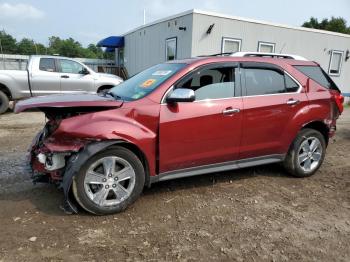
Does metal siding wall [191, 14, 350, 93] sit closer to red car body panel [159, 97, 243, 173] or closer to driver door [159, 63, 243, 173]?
driver door [159, 63, 243, 173]

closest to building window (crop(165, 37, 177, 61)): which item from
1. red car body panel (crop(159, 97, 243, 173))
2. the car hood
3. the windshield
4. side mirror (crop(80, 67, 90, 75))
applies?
side mirror (crop(80, 67, 90, 75))

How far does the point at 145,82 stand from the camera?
4160mm

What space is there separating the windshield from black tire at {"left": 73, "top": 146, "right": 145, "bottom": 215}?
0.72m

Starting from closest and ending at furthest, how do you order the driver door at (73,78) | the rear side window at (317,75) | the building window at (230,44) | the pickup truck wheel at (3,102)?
the rear side window at (317,75)
the pickup truck wheel at (3,102)
the driver door at (73,78)
the building window at (230,44)

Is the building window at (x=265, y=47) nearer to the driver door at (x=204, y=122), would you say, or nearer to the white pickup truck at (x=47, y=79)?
the white pickup truck at (x=47, y=79)

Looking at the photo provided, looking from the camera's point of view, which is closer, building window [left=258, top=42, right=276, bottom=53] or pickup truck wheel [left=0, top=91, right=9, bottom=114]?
pickup truck wheel [left=0, top=91, right=9, bottom=114]

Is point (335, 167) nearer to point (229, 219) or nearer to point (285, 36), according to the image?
point (229, 219)

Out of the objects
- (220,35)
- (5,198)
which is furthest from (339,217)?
(220,35)

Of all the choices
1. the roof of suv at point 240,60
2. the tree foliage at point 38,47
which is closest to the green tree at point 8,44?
the tree foliage at point 38,47

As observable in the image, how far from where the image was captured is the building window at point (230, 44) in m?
12.8

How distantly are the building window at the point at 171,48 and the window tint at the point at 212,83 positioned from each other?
9.56 m

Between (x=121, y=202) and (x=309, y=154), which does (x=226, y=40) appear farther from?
(x=121, y=202)

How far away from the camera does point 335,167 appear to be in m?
5.44

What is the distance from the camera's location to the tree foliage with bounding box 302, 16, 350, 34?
44.0 meters
